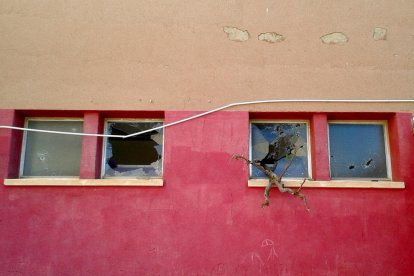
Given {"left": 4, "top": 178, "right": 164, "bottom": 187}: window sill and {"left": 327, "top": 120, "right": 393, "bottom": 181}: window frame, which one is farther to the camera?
{"left": 327, "top": 120, "right": 393, "bottom": 181}: window frame

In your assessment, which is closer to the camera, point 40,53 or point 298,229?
point 298,229

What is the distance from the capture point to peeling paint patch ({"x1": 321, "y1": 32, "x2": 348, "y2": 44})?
4727mm

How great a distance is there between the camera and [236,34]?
15.5ft

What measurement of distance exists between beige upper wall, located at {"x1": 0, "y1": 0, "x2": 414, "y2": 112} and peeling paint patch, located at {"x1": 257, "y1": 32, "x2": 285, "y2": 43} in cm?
6

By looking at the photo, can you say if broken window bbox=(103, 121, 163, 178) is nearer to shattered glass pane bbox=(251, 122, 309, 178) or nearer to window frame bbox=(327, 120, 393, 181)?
shattered glass pane bbox=(251, 122, 309, 178)

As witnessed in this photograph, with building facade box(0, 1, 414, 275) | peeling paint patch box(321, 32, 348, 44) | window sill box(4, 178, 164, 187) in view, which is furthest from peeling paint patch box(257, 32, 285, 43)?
window sill box(4, 178, 164, 187)

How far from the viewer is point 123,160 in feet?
15.5

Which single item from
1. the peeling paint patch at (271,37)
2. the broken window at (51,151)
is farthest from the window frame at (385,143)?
the broken window at (51,151)

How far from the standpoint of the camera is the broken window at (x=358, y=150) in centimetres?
466

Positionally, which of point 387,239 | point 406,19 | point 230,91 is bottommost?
point 387,239

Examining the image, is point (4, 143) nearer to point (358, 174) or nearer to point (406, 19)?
point (358, 174)

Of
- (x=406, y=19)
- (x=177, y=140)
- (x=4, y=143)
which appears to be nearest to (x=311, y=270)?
(x=177, y=140)

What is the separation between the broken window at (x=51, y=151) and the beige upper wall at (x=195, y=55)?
1.06 ft

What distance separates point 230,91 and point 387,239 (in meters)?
2.50
